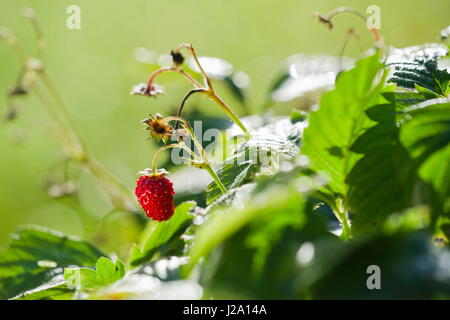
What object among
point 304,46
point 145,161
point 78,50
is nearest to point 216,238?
point 145,161

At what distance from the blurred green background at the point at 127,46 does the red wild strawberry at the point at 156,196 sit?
1.52 meters

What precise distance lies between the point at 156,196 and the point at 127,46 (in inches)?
97.3

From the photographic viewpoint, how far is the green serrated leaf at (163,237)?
0.57 metres

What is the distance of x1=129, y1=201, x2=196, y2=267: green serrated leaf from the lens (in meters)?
0.57

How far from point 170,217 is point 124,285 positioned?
23 cm

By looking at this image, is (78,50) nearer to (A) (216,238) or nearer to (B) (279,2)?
(B) (279,2)

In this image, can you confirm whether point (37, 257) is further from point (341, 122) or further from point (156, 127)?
point (341, 122)

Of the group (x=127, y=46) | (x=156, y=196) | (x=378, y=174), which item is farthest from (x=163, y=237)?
(x=127, y=46)

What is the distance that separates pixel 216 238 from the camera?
1.13 feet

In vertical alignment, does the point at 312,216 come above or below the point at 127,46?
below

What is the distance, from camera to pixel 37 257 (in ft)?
2.44

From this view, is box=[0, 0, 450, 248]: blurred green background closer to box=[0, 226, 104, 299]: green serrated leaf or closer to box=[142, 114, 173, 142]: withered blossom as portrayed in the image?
box=[0, 226, 104, 299]: green serrated leaf

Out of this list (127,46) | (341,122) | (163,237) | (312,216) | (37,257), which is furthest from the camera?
(127,46)
